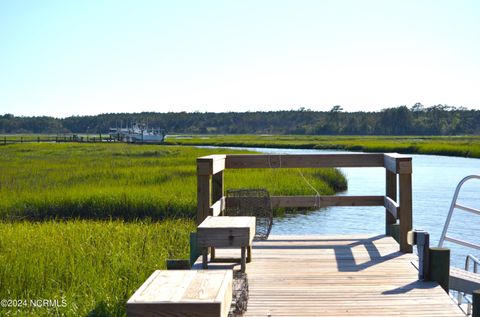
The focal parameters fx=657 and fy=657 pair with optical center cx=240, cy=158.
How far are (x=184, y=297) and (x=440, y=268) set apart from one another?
3606 millimetres

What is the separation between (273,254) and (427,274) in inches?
88.4

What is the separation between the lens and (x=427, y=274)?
6.80 metres

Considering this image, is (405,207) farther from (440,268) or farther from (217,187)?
(217,187)

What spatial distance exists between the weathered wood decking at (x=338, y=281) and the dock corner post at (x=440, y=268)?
103 mm

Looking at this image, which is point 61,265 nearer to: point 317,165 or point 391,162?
point 317,165

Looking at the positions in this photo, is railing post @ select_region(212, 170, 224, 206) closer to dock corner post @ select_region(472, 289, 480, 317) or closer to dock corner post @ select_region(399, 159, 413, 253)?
dock corner post @ select_region(399, 159, 413, 253)

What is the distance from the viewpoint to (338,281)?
6.92 metres

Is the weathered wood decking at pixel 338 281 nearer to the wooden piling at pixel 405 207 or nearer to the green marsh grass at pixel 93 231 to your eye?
the wooden piling at pixel 405 207

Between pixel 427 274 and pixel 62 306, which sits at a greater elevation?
pixel 427 274

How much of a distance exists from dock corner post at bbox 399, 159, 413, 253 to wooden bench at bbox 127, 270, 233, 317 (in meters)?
4.18

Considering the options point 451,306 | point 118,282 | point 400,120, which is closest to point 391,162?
point 451,306

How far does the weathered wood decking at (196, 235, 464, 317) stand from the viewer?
5867 millimetres

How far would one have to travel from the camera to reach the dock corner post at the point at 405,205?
8.18m

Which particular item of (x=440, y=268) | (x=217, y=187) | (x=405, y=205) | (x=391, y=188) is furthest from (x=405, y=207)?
(x=217, y=187)
